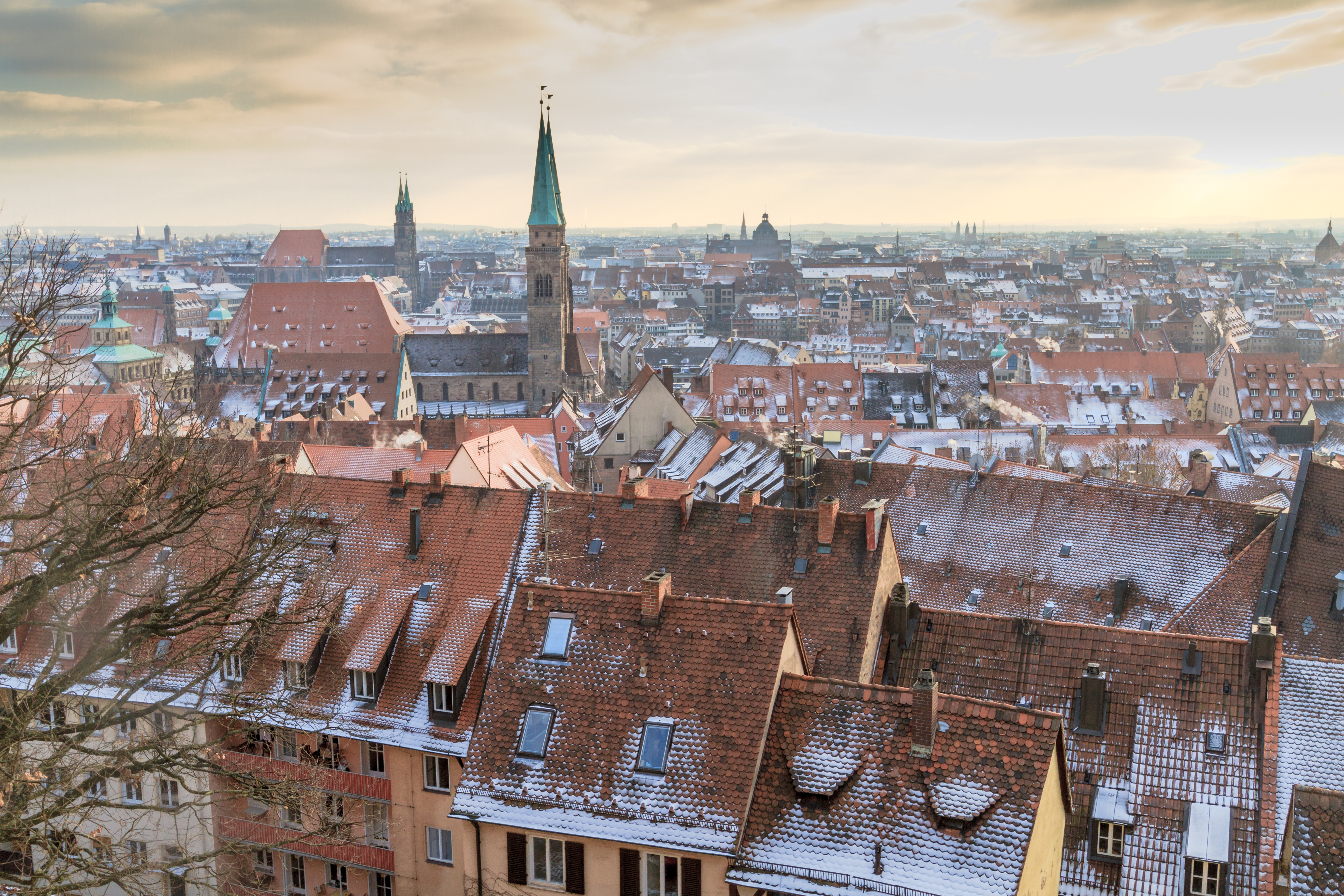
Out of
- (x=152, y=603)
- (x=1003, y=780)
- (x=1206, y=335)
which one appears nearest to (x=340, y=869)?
(x=152, y=603)

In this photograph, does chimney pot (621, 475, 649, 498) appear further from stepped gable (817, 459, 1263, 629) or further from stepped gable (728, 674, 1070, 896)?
stepped gable (728, 674, 1070, 896)

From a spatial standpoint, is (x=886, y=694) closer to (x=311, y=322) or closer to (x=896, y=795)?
(x=896, y=795)

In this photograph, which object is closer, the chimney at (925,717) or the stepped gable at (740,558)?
the chimney at (925,717)

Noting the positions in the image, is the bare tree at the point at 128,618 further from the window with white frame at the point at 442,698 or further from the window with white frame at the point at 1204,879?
the window with white frame at the point at 1204,879

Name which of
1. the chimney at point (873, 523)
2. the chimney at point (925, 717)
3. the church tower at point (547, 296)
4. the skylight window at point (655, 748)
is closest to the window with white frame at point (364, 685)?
the skylight window at point (655, 748)

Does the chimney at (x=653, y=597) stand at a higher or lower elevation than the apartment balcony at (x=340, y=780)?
higher

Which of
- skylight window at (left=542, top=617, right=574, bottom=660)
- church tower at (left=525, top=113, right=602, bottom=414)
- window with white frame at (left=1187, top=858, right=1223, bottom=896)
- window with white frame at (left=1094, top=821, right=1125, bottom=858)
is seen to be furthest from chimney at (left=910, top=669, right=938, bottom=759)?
church tower at (left=525, top=113, right=602, bottom=414)
